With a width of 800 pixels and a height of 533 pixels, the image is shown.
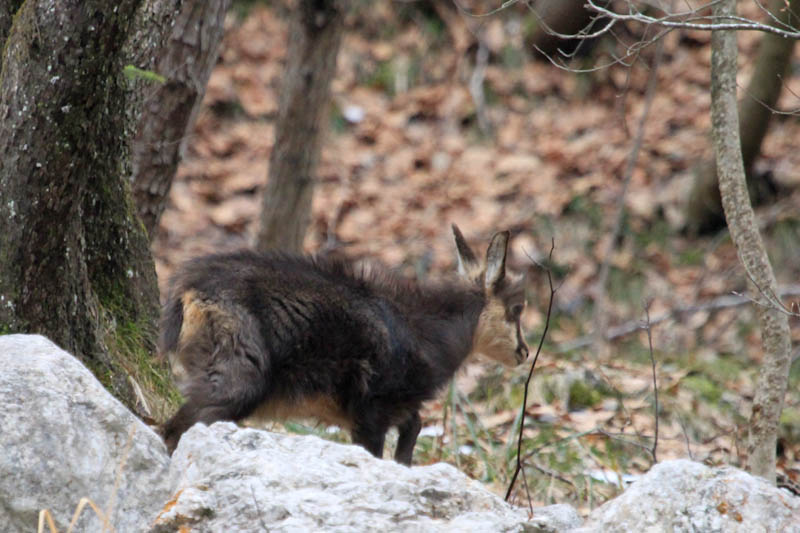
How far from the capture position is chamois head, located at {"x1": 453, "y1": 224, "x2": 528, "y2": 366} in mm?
6523

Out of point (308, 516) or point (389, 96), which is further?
point (389, 96)

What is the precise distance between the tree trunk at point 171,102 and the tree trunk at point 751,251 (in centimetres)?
289

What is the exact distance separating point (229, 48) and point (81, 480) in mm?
11894

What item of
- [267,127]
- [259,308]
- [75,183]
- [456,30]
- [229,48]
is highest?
[456,30]

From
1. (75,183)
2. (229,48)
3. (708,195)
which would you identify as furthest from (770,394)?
(229,48)

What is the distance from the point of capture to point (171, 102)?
6.35 metres

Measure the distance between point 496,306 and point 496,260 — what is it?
A: 337 millimetres

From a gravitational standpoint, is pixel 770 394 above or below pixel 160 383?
above

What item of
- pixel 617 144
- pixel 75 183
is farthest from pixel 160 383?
pixel 617 144

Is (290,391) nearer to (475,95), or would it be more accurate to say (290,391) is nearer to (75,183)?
(75,183)

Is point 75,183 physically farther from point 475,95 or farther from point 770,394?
point 475,95

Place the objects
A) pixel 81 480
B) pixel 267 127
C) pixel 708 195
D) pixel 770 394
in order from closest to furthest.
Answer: pixel 81 480 < pixel 770 394 < pixel 708 195 < pixel 267 127

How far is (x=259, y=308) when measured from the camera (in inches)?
194

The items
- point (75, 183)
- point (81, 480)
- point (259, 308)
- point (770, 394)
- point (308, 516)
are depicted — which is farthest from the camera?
point (770, 394)
